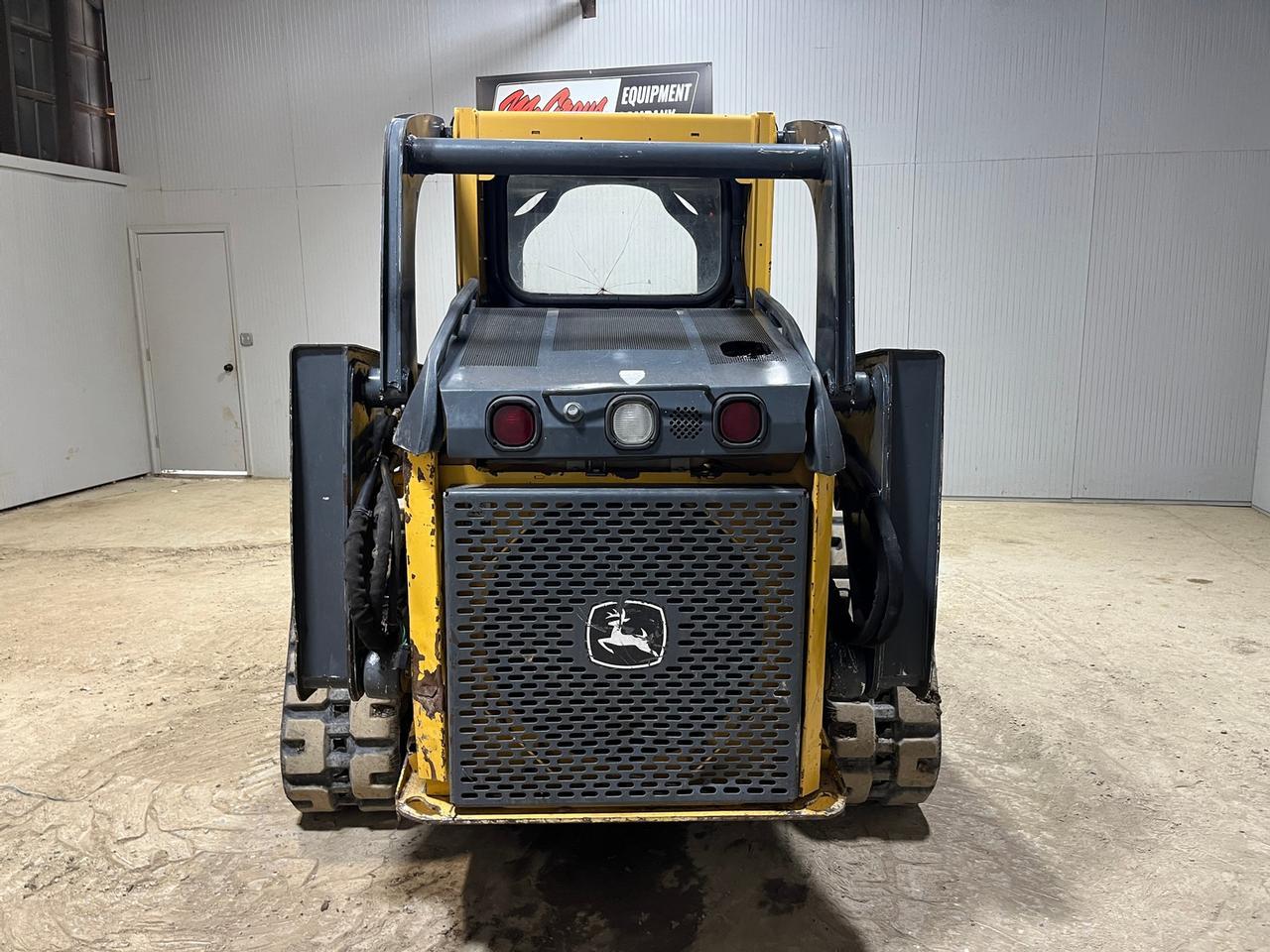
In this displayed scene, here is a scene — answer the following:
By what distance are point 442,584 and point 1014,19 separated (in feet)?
23.0

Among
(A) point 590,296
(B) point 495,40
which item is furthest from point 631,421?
(B) point 495,40

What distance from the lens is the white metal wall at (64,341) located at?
7.39m

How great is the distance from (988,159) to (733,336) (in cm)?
573

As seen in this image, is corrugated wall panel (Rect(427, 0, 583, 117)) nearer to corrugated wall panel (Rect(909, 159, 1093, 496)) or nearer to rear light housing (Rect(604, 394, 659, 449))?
corrugated wall panel (Rect(909, 159, 1093, 496))

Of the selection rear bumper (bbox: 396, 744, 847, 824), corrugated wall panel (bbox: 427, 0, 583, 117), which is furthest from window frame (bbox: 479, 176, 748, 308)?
corrugated wall panel (bbox: 427, 0, 583, 117)

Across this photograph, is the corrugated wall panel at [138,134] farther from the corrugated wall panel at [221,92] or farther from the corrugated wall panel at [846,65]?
the corrugated wall panel at [846,65]

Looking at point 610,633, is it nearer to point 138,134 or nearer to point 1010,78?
point 1010,78

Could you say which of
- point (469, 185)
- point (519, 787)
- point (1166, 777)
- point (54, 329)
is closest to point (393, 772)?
point (519, 787)

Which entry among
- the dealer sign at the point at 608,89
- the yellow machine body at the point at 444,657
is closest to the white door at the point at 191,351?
the dealer sign at the point at 608,89

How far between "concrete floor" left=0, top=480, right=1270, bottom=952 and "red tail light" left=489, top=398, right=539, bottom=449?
50.4 inches

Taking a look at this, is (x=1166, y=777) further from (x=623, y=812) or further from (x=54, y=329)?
(x=54, y=329)

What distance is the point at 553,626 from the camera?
2031 mm

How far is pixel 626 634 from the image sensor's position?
205cm

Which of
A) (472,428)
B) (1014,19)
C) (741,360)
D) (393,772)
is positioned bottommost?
(393,772)
